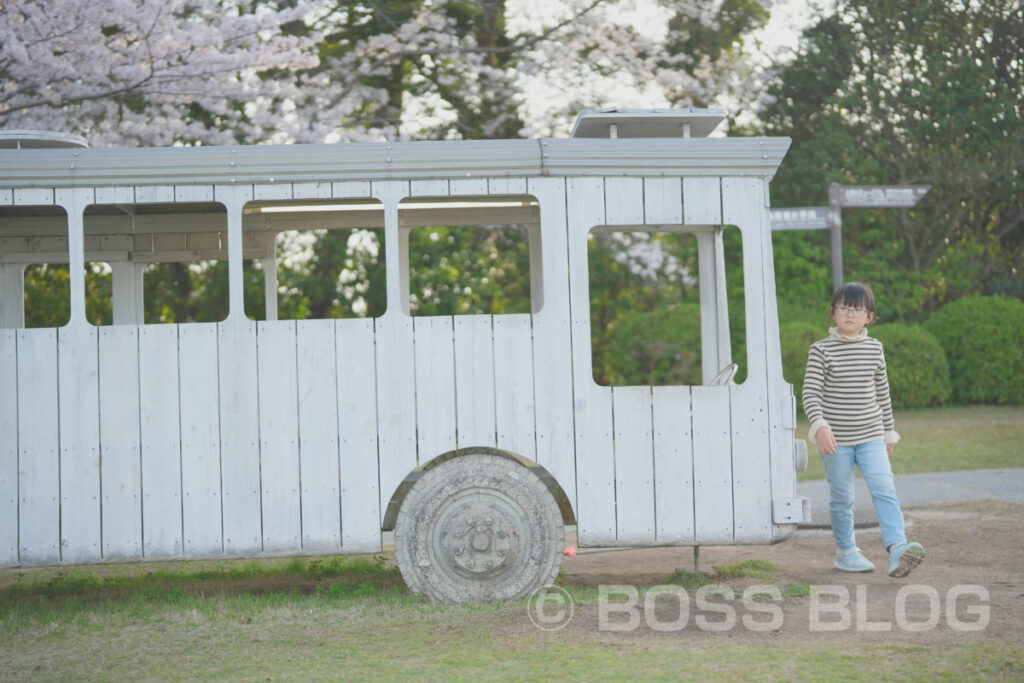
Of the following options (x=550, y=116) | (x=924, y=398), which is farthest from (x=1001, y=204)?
(x=550, y=116)

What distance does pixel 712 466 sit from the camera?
5770 mm

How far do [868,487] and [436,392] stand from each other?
249cm

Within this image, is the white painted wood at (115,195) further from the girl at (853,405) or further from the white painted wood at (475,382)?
the girl at (853,405)

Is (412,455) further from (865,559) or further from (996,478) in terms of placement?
(996,478)

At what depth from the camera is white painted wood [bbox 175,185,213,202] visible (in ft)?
18.9

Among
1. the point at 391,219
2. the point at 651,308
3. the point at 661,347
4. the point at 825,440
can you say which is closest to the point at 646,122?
the point at 391,219

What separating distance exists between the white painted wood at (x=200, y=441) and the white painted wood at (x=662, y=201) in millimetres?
2338

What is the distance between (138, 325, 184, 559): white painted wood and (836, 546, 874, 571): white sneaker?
140 inches

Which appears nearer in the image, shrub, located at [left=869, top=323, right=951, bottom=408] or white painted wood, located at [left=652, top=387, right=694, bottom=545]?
white painted wood, located at [left=652, top=387, right=694, bottom=545]

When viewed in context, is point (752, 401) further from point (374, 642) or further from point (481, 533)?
point (374, 642)

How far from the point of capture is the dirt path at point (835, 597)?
5082 mm

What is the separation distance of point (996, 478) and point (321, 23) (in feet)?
30.2

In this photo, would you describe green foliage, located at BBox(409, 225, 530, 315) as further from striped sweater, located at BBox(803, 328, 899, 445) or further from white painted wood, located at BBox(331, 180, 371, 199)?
white painted wood, located at BBox(331, 180, 371, 199)

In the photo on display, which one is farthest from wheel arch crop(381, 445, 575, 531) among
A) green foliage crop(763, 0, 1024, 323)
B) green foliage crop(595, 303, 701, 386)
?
green foliage crop(763, 0, 1024, 323)
